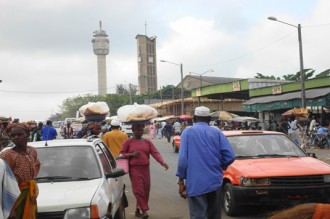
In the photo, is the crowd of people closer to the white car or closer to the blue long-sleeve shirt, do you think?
the blue long-sleeve shirt

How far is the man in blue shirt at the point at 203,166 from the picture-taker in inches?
202

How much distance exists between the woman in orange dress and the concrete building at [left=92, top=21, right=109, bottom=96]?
131794mm

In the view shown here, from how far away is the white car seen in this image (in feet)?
15.6

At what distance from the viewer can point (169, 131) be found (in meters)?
32.2

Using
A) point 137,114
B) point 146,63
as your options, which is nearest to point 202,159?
point 137,114

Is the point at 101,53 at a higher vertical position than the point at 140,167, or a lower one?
higher

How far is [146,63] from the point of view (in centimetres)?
11775

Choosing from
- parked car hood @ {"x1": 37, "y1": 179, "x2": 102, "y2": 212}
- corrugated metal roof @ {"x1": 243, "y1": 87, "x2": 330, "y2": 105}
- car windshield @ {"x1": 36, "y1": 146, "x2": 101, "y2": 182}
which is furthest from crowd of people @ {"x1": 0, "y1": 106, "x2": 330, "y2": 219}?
corrugated metal roof @ {"x1": 243, "y1": 87, "x2": 330, "y2": 105}

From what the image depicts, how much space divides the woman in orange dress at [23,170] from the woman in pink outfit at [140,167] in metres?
2.94

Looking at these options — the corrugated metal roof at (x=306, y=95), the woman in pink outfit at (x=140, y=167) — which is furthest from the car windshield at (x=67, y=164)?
A: the corrugated metal roof at (x=306, y=95)

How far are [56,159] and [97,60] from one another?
468ft

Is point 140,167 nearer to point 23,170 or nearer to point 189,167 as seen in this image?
point 189,167

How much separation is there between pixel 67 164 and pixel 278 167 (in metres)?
3.26

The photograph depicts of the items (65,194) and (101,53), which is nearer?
(65,194)
